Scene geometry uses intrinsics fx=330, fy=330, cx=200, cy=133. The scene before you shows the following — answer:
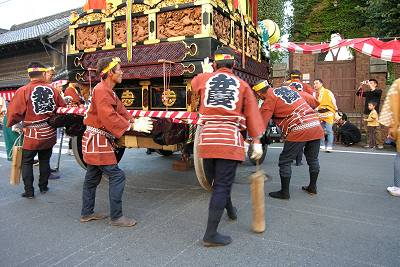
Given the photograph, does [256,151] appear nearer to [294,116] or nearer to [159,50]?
[294,116]

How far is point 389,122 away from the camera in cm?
348

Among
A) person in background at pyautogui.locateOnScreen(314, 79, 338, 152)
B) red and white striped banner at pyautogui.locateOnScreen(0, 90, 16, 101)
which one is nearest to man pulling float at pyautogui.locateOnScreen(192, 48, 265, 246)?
person in background at pyautogui.locateOnScreen(314, 79, 338, 152)

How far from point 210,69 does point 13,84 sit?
16.0 m

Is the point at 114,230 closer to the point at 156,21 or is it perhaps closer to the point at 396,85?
the point at 156,21

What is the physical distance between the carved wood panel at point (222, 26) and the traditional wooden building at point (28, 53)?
427 inches

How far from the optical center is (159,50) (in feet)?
12.8

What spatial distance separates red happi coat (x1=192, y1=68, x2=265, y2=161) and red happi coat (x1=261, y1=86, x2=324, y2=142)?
107 cm

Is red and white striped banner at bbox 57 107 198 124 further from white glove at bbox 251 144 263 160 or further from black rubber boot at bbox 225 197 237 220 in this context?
black rubber boot at bbox 225 197 237 220

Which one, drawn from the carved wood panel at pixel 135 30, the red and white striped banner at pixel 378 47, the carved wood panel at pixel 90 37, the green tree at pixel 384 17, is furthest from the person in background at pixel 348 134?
the carved wood panel at pixel 90 37

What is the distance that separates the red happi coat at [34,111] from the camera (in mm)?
3920

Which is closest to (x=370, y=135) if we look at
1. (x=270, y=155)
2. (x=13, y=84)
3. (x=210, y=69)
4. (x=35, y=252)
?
(x=270, y=155)

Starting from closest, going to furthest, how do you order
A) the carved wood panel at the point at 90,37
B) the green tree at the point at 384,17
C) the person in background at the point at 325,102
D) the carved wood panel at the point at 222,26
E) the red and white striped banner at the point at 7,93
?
the carved wood panel at the point at 222,26
the carved wood panel at the point at 90,37
the person in background at the point at 325,102
the green tree at the point at 384,17
the red and white striped banner at the point at 7,93

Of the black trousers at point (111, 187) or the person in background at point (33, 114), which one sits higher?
the person in background at point (33, 114)

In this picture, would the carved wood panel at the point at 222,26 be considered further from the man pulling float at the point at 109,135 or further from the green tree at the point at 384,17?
the green tree at the point at 384,17
